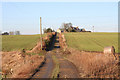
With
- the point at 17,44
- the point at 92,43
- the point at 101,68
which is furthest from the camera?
the point at 92,43

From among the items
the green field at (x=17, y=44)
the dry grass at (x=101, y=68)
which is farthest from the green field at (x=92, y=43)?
the dry grass at (x=101, y=68)

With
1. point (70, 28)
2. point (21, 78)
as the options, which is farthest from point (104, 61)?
point (70, 28)

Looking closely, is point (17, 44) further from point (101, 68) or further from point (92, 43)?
point (101, 68)

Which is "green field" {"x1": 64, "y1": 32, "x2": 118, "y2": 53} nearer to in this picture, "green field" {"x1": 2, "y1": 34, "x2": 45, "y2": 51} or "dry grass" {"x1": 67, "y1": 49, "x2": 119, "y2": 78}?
"green field" {"x1": 2, "y1": 34, "x2": 45, "y2": 51}

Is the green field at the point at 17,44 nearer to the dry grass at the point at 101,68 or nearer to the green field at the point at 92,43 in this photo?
the green field at the point at 92,43

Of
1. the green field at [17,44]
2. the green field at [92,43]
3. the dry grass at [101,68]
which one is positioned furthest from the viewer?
the green field at [92,43]

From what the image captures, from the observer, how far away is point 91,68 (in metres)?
12.2

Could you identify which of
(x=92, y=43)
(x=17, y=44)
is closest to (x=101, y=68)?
(x=92, y=43)

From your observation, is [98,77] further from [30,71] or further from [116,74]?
[30,71]

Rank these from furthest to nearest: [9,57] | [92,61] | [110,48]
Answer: [9,57] → [110,48] → [92,61]

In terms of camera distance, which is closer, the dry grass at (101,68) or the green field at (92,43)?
the dry grass at (101,68)

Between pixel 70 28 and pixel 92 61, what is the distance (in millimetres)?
122886

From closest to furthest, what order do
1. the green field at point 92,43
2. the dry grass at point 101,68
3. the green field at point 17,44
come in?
1. the dry grass at point 101,68
2. the green field at point 17,44
3. the green field at point 92,43

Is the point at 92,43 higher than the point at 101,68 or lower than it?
higher
